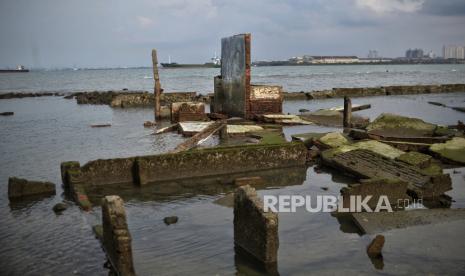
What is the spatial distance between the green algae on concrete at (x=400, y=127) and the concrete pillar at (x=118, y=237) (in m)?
11.9

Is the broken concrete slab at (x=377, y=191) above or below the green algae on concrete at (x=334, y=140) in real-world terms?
below

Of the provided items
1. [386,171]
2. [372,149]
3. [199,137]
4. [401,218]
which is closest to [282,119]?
[199,137]

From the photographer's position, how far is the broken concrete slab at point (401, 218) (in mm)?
8289

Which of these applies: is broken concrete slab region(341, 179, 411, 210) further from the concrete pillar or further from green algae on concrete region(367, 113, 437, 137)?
green algae on concrete region(367, 113, 437, 137)

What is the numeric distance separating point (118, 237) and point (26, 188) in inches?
218

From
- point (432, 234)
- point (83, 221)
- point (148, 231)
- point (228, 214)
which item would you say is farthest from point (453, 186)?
point (83, 221)

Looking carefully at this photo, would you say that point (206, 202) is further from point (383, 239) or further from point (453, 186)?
point (453, 186)

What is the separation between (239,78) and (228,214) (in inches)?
499

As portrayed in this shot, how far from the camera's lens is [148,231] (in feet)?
27.7

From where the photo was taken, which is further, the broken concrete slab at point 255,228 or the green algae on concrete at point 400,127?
the green algae on concrete at point 400,127

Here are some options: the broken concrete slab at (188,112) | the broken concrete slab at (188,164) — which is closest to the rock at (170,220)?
the broken concrete slab at (188,164)

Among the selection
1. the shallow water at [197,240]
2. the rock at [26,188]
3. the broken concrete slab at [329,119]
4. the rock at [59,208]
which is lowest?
the shallow water at [197,240]

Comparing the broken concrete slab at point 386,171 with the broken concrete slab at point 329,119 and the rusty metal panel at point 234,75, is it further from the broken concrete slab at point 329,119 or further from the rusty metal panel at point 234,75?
the broken concrete slab at point 329,119

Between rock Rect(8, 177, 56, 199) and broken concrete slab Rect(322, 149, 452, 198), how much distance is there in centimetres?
761
